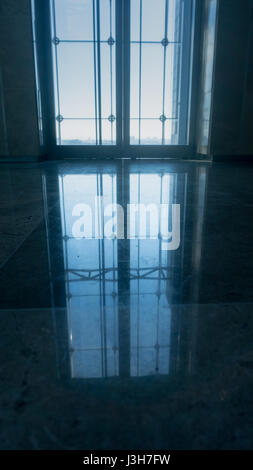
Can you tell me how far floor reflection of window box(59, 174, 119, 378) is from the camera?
29.5 inches

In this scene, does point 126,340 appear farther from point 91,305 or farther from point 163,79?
point 163,79

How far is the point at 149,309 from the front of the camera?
96 centimetres

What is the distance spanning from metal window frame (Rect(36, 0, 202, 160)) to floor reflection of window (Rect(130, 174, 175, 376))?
6.07 m

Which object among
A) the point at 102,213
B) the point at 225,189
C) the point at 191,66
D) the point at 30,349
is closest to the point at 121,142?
the point at 191,66

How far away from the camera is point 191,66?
7.10 metres

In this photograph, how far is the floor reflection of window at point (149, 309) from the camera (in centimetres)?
75

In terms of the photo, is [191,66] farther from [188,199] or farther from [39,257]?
[39,257]

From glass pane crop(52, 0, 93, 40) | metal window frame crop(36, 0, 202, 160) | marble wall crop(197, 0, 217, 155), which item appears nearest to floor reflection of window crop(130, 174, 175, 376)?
marble wall crop(197, 0, 217, 155)

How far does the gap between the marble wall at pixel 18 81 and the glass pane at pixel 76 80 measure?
0.93m

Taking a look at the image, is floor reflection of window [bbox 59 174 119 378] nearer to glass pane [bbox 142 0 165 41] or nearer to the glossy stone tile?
the glossy stone tile

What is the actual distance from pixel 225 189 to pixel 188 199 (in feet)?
2.28

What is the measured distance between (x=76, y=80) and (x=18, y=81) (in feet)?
4.41

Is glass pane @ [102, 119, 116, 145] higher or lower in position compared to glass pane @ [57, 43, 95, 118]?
lower

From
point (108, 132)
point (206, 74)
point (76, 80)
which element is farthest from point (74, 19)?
point (206, 74)
